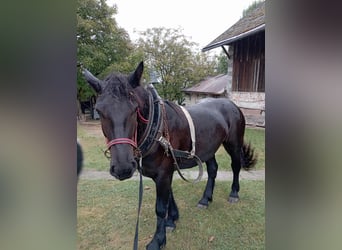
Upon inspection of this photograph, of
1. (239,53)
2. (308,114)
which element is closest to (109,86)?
(308,114)

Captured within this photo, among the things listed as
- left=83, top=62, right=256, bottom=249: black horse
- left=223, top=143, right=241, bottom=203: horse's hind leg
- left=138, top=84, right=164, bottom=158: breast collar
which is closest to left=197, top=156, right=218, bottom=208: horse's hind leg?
left=83, top=62, right=256, bottom=249: black horse

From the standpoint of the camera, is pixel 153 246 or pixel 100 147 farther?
pixel 153 246

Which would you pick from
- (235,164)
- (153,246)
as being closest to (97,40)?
(153,246)

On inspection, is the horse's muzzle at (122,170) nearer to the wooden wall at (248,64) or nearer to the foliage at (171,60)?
the foliage at (171,60)

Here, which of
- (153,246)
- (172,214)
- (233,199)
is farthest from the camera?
(233,199)

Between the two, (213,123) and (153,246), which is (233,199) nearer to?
(213,123)

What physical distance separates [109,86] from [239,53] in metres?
1.60

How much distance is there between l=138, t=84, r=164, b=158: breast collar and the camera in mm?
1079

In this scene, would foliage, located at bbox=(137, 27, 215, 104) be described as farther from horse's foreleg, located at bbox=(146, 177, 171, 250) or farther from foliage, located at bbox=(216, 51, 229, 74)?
horse's foreleg, located at bbox=(146, 177, 171, 250)

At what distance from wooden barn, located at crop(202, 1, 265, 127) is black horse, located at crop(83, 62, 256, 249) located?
0.20 meters

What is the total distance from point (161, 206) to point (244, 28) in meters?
1.48

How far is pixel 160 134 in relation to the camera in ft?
3.73

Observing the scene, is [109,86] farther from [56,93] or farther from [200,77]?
[200,77]

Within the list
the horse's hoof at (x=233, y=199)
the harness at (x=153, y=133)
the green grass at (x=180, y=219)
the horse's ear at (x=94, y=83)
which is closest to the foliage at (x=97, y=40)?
the horse's ear at (x=94, y=83)
